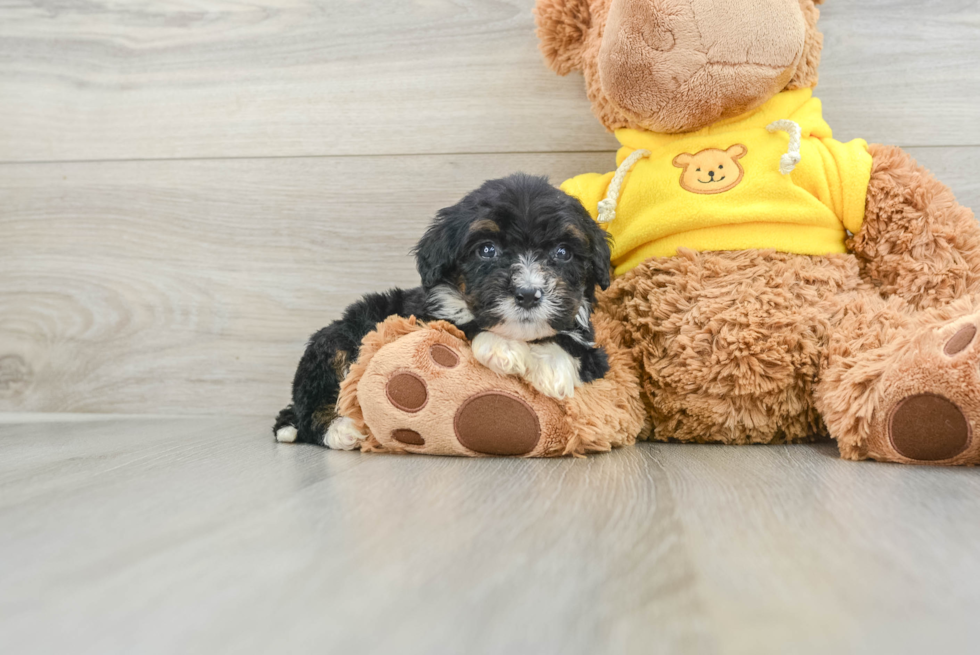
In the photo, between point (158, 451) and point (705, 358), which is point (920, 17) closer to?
point (705, 358)

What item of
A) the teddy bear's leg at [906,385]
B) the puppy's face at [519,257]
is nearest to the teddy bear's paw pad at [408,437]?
the puppy's face at [519,257]

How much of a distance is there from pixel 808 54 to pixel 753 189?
319 millimetres

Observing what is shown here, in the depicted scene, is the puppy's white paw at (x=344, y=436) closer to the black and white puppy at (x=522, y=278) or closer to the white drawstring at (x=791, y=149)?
the black and white puppy at (x=522, y=278)

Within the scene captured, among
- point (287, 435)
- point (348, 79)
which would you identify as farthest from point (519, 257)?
point (348, 79)

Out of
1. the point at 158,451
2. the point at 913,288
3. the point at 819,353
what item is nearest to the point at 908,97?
the point at 913,288

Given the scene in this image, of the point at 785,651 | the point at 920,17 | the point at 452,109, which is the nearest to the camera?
the point at 785,651

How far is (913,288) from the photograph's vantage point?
136cm

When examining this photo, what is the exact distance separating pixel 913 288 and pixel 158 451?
150 centimetres

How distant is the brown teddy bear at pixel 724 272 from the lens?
1232 millimetres

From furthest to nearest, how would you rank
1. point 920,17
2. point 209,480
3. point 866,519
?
point 920,17 < point 209,480 < point 866,519

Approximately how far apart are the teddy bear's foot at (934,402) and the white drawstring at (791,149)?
39cm

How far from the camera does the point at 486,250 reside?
1235mm

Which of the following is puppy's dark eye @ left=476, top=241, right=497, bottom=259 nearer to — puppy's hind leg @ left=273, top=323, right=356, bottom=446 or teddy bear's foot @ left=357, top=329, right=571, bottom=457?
teddy bear's foot @ left=357, top=329, right=571, bottom=457

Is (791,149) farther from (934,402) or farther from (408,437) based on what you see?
(408,437)
